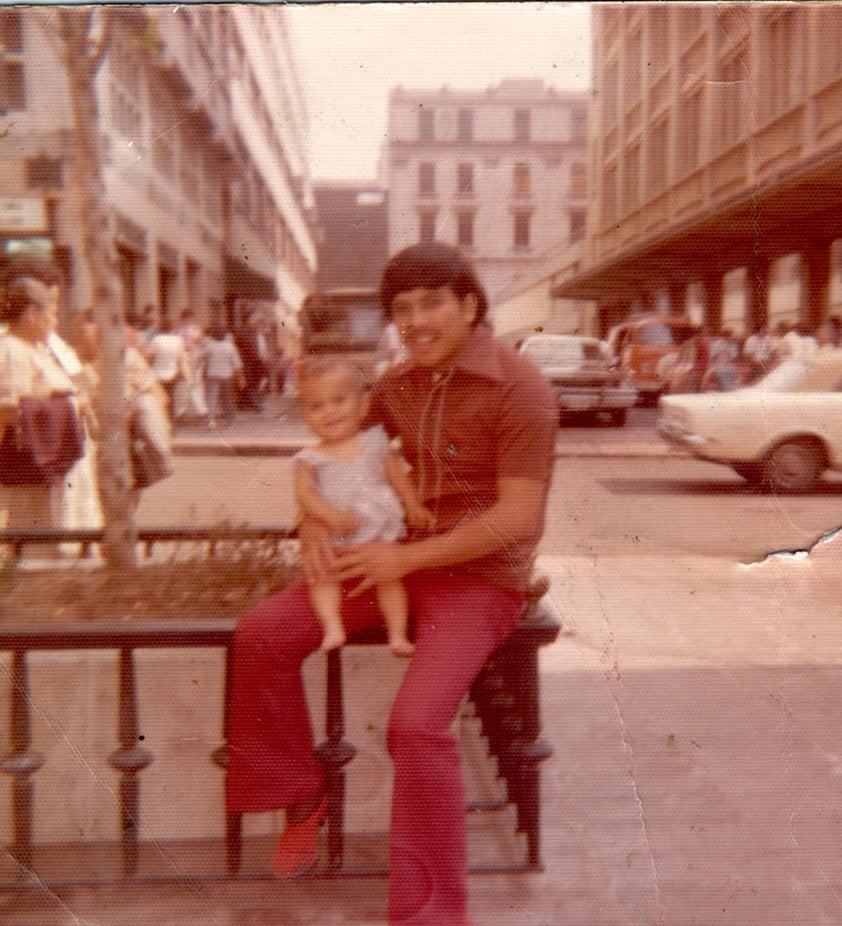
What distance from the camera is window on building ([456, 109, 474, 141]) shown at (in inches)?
114

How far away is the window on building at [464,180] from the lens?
9.25 ft

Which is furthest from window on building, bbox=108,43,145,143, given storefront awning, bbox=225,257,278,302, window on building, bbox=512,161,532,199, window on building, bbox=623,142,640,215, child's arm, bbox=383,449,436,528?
window on building, bbox=623,142,640,215

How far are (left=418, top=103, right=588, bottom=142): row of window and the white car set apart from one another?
91cm

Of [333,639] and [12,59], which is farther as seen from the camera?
[12,59]

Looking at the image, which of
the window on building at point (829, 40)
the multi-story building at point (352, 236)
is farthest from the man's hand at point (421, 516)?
the window on building at point (829, 40)

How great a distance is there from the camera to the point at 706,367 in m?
3.35

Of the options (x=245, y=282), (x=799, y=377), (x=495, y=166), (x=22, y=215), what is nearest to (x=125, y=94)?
(x=22, y=215)

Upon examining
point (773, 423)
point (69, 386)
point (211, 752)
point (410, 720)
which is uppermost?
point (69, 386)

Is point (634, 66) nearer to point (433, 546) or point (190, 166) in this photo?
point (190, 166)

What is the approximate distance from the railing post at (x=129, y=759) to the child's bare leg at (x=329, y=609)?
496mm

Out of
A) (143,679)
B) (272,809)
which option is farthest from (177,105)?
(272,809)

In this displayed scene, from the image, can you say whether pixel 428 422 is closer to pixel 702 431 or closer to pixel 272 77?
pixel 272 77

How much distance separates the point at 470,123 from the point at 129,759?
77.0 inches

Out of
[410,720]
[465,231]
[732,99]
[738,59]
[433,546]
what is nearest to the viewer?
[410,720]
